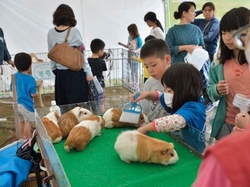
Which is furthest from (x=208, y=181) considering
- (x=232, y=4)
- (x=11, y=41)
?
(x=232, y=4)

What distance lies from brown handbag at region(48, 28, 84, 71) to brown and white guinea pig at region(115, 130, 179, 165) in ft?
4.63

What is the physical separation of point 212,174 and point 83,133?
791mm

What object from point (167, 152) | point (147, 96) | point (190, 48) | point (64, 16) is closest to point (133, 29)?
point (190, 48)

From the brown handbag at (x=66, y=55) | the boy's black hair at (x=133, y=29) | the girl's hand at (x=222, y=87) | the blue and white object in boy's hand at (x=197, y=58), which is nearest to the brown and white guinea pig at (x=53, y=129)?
the girl's hand at (x=222, y=87)

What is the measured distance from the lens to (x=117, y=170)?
0.86 metres

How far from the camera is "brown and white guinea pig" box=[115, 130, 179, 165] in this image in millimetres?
867

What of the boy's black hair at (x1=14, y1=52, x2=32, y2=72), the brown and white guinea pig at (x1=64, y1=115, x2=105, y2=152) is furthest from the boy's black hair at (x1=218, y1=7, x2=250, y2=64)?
the boy's black hair at (x1=14, y1=52, x2=32, y2=72)

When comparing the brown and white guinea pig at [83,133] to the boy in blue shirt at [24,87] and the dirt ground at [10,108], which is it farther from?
the boy in blue shirt at [24,87]

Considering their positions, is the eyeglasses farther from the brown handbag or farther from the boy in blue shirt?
the boy in blue shirt

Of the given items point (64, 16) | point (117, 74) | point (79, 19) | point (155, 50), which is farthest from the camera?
point (117, 74)

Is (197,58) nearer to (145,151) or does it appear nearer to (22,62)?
(22,62)

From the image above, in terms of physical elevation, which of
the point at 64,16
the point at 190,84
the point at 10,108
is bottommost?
the point at 10,108

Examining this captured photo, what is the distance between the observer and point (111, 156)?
0.96 metres

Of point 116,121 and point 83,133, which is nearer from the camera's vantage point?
point 83,133
